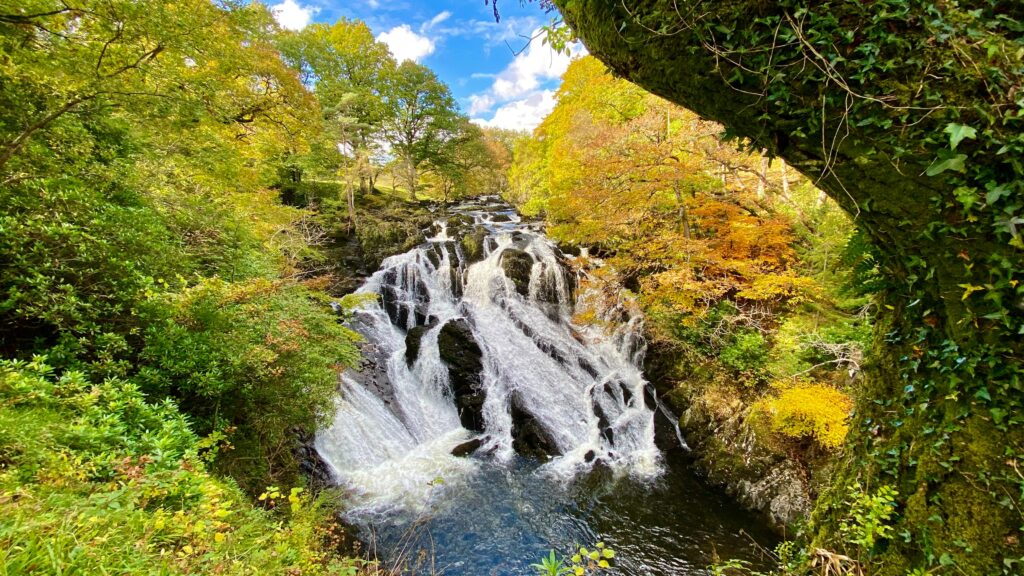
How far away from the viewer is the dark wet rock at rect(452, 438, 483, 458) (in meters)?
8.80

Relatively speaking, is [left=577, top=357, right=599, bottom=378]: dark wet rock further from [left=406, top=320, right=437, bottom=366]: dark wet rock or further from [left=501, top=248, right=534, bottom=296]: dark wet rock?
[left=406, top=320, right=437, bottom=366]: dark wet rock

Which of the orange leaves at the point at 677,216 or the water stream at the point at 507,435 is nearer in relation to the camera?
the water stream at the point at 507,435

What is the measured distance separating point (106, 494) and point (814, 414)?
924 centimetres

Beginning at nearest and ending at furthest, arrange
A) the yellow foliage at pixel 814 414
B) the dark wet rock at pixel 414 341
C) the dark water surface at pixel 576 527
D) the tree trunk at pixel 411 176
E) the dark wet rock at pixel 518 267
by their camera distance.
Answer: the dark water surface at pixel 576 527
the yellow foliage at pixel 814 414
the dark wet rock at pixel 414 341
the dark wet rock at pixel 518 267
the tree trunk at pixel 411 176

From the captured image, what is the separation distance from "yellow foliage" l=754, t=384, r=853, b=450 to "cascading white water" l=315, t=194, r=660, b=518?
9.81 feet

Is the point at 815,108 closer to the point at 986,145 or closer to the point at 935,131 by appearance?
the point at 935,131

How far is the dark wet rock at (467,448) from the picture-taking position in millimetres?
8805

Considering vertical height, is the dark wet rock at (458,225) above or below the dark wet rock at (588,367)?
above

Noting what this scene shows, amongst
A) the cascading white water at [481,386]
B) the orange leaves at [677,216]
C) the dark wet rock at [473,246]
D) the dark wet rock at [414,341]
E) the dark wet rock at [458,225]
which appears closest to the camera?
the cascading white water at [481,386]

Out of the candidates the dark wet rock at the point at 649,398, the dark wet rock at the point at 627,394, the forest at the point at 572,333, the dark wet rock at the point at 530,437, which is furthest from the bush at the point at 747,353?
the dark wet rock at the point at 530,437

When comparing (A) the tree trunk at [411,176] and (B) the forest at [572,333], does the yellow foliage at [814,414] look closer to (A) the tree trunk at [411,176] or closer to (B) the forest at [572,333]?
(B) the forest at [572,333]

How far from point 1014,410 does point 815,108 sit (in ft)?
5.68

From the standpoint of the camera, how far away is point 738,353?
345 inches

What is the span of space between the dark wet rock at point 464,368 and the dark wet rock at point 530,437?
3.38 feet
